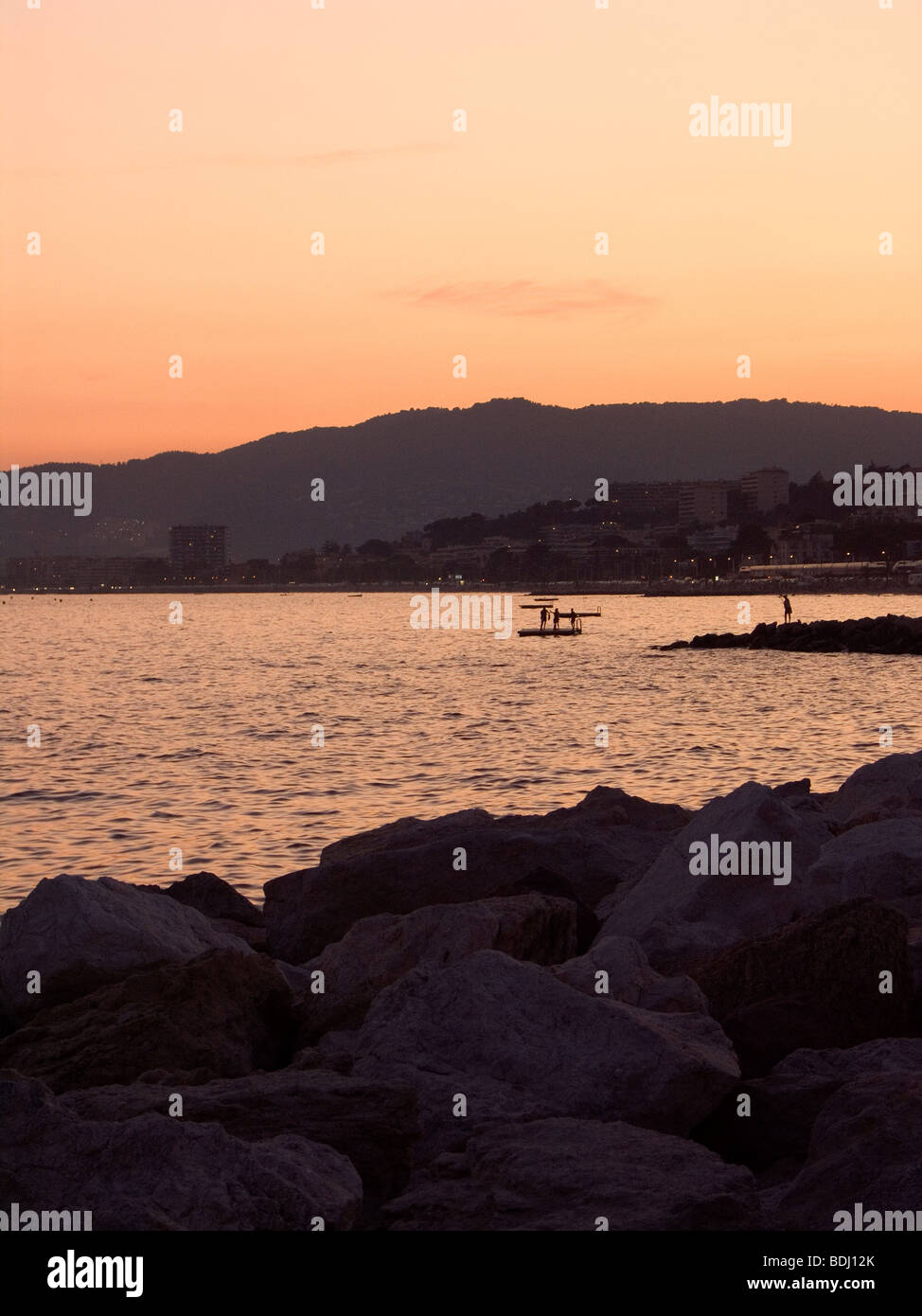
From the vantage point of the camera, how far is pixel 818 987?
316 inches

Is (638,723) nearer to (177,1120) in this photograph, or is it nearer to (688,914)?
(688,914)

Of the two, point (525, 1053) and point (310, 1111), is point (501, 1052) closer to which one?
point (525, 1053)

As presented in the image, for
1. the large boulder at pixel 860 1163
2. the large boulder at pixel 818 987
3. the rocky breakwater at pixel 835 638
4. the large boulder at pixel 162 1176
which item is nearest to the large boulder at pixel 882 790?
the large boulder at pixel 818 987

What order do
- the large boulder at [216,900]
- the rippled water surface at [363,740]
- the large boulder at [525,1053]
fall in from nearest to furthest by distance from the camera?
the large boulder at [525,1053], the large boulder at [216,900], the rippled water surface at [363,740]

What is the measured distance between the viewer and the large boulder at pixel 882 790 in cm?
1477

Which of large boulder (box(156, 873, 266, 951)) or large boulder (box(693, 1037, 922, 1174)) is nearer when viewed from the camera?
large boulder (box(693, 1037, 922, 1174))

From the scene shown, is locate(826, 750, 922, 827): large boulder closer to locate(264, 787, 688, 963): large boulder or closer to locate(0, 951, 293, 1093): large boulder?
locate(264, 787, 688, 963): large boulder

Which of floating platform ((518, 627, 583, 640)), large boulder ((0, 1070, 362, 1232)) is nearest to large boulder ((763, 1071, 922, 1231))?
large boulder ((0, 1070, 362, 1232))

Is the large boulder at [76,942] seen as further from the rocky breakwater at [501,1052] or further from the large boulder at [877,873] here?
the large boulder at [877,873]

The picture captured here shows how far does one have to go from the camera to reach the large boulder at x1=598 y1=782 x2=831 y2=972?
969 centimetres

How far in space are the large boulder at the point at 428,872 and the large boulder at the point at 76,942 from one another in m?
2.33

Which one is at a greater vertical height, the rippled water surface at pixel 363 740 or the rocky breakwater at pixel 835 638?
the rocky breakwater at pixel 835 638

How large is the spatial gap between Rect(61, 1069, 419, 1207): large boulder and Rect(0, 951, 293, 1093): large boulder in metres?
0.57

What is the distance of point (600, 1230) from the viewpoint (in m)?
5.21
